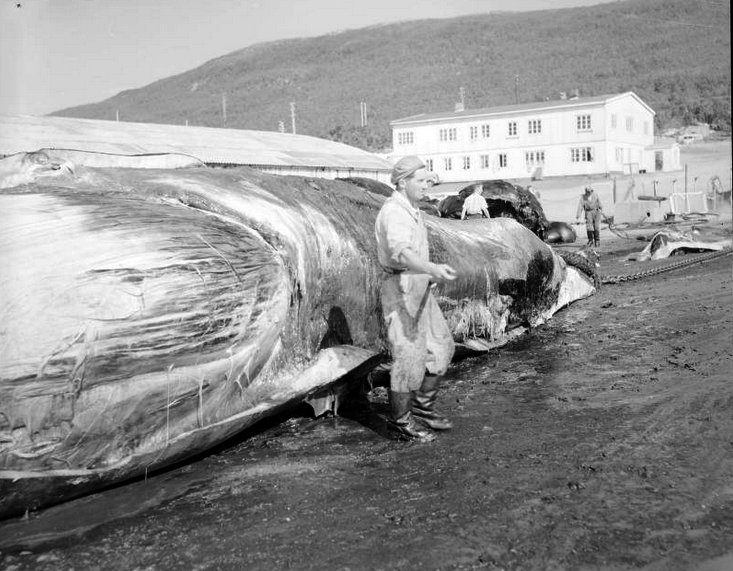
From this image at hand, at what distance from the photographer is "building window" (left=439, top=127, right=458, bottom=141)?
178 feet

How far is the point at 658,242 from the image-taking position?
15.6 metres

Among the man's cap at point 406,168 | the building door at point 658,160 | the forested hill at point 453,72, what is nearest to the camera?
the man's cap at point 406,168

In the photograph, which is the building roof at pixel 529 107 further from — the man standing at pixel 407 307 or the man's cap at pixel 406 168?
the man standing at pixel 407 307

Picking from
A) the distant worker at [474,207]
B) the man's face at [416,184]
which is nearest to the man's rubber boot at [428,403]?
the man's face at [416,184]

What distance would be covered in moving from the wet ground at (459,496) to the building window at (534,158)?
1839 inches

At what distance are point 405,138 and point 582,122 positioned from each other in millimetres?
13002

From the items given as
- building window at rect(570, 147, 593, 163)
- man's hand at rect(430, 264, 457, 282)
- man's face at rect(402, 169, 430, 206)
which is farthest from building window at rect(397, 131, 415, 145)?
man's hand at rect(430, 264, 457, 282)

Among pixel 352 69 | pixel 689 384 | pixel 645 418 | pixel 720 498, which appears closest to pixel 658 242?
pixel 689 384

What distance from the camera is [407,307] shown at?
4.90 meters

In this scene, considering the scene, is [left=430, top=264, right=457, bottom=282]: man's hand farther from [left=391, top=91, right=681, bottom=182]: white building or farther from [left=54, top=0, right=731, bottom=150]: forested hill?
[left=54, top=0, right=731, bottom=150]: forested hill

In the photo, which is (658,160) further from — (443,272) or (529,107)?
(443,272)

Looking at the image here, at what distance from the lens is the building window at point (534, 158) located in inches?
2016

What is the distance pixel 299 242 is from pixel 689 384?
3.17 m

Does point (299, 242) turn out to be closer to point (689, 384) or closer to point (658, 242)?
point (689, 384)
